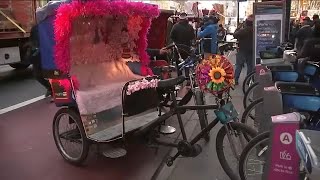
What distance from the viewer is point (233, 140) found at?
12.4 feet

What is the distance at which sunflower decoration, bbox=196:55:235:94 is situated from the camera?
3.75m

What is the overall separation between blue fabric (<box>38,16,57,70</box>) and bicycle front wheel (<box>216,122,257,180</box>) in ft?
7.28

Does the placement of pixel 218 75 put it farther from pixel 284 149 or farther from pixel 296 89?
pixel 284 149

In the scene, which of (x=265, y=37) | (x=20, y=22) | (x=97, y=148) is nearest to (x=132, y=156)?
(x=97, y=148)

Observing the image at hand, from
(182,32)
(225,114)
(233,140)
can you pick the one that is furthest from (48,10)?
(182,32)

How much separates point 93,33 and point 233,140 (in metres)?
2.98

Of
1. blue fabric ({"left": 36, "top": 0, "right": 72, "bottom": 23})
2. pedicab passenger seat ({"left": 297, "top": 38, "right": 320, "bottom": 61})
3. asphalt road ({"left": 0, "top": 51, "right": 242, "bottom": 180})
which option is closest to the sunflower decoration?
asphalt road ({"left": 0, "top": 51, "right": 242, "bottom": 180})

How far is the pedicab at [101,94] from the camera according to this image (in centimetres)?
383

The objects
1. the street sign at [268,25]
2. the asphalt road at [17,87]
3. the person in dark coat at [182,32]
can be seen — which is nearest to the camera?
the street sign at [268,25]

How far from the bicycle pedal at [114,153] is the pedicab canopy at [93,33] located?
1124 millimetres

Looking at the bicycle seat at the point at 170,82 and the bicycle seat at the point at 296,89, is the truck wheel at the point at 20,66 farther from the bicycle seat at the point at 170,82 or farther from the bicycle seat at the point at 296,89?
the bicycle seat at the point at 296,89

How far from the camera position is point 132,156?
5016mm

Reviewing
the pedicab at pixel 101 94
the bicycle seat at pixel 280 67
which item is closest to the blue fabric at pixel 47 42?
the pedicab at pixel 101 94

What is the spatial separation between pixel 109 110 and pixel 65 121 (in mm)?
616
